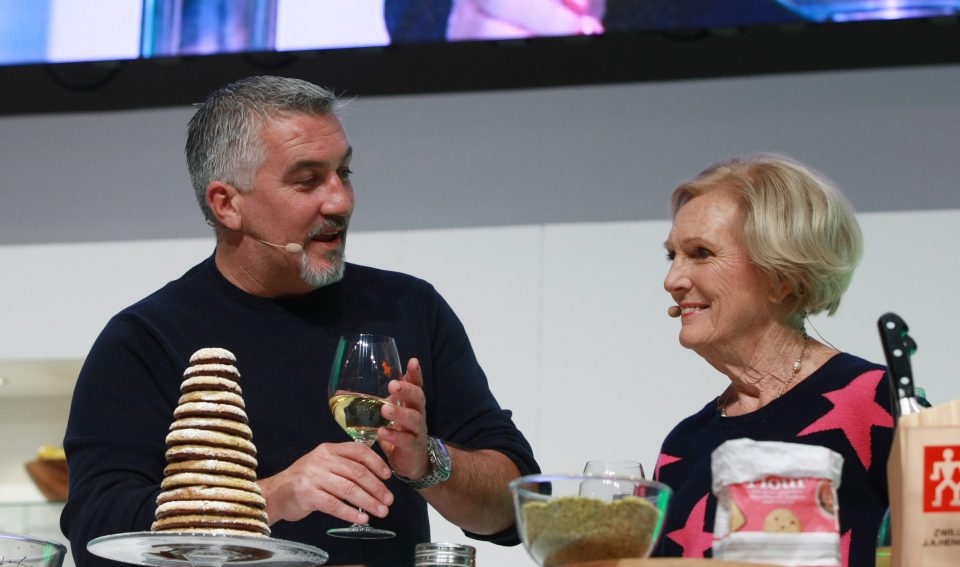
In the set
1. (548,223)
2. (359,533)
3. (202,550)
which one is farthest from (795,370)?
(548,223)

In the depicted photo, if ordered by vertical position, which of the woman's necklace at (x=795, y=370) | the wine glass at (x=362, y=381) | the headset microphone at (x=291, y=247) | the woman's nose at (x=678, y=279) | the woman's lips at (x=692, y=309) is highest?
the headset microphone at (x=291, y=247)

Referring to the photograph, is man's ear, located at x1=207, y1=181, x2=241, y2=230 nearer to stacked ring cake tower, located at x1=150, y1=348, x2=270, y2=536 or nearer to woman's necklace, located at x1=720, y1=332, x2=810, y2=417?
stacked ring cake tower, located at x1=150, y1=348, x2=270, y2=536

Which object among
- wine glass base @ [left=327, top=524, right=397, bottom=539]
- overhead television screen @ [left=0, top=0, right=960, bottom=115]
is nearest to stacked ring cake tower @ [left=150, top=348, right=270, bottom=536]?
wine glass base @ [left=327, top=524, right=397, bottom=539]

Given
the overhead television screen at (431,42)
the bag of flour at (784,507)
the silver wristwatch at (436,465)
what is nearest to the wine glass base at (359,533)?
the silver wristwatch at (436,465)

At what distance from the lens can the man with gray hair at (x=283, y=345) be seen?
6.27 ft

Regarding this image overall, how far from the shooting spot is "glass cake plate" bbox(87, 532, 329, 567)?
1.42m

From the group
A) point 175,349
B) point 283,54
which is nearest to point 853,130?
point 283,54

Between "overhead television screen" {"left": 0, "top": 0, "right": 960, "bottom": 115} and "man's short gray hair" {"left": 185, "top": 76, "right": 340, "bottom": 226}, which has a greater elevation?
"overhead television screen" {"left": 0, "top": 0, "right": 960, "bottom": 115}

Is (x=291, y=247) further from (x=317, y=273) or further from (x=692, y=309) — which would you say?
(x=692, y=309)

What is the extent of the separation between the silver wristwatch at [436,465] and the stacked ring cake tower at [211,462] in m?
0.22

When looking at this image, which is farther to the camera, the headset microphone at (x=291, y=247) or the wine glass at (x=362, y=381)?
the headset microphone at (x=291, y=247)

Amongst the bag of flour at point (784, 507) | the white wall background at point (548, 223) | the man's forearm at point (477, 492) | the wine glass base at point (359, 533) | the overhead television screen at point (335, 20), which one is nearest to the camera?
the bag of flour at point (784, 507)

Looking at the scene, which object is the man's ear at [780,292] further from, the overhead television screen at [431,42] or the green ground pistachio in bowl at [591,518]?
the overhead television screen at [431,42]

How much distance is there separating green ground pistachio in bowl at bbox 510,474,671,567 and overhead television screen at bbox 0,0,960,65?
8.20ft
